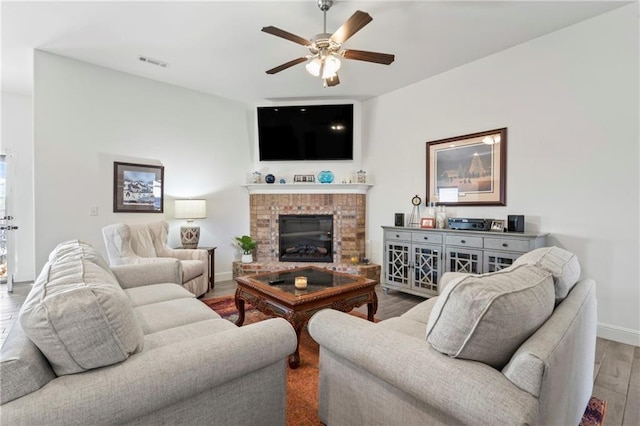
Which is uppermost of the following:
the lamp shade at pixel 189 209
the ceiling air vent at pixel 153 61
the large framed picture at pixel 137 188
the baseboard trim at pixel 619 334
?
the ceiling air vent at pixel 153 61

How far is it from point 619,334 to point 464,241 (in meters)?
1.46

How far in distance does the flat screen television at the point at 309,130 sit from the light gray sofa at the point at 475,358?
148 inches

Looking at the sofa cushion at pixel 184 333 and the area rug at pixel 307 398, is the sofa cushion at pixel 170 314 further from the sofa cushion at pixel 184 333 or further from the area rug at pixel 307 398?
the area rug at pixel 307 398

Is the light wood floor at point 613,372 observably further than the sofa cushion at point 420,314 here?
No

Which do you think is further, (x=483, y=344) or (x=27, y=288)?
(x=27, y=288)

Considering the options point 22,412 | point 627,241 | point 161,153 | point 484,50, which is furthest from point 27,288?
point 627,241

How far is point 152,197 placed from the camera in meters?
4.29

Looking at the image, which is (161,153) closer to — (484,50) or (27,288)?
(27,288)

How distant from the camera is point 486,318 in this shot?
0.99 meters

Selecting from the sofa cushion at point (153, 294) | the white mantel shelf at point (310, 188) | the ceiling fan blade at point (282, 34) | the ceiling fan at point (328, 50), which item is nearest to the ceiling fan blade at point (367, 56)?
the ceiling fan at point (328, 50)

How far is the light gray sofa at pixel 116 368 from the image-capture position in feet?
2.81

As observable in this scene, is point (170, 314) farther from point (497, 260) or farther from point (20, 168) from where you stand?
point (20, 168)

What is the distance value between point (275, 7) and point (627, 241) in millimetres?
3681

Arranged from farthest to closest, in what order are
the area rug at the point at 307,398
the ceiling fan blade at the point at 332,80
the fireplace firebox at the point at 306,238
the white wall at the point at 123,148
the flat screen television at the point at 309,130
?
the fireplace firebox at the point at 306,238, the flat screen television at the point at 309,130, the white wall at the point at 123,148, the ceiling fan blade at the point at 332,80, the area rug at the point at 307,398
